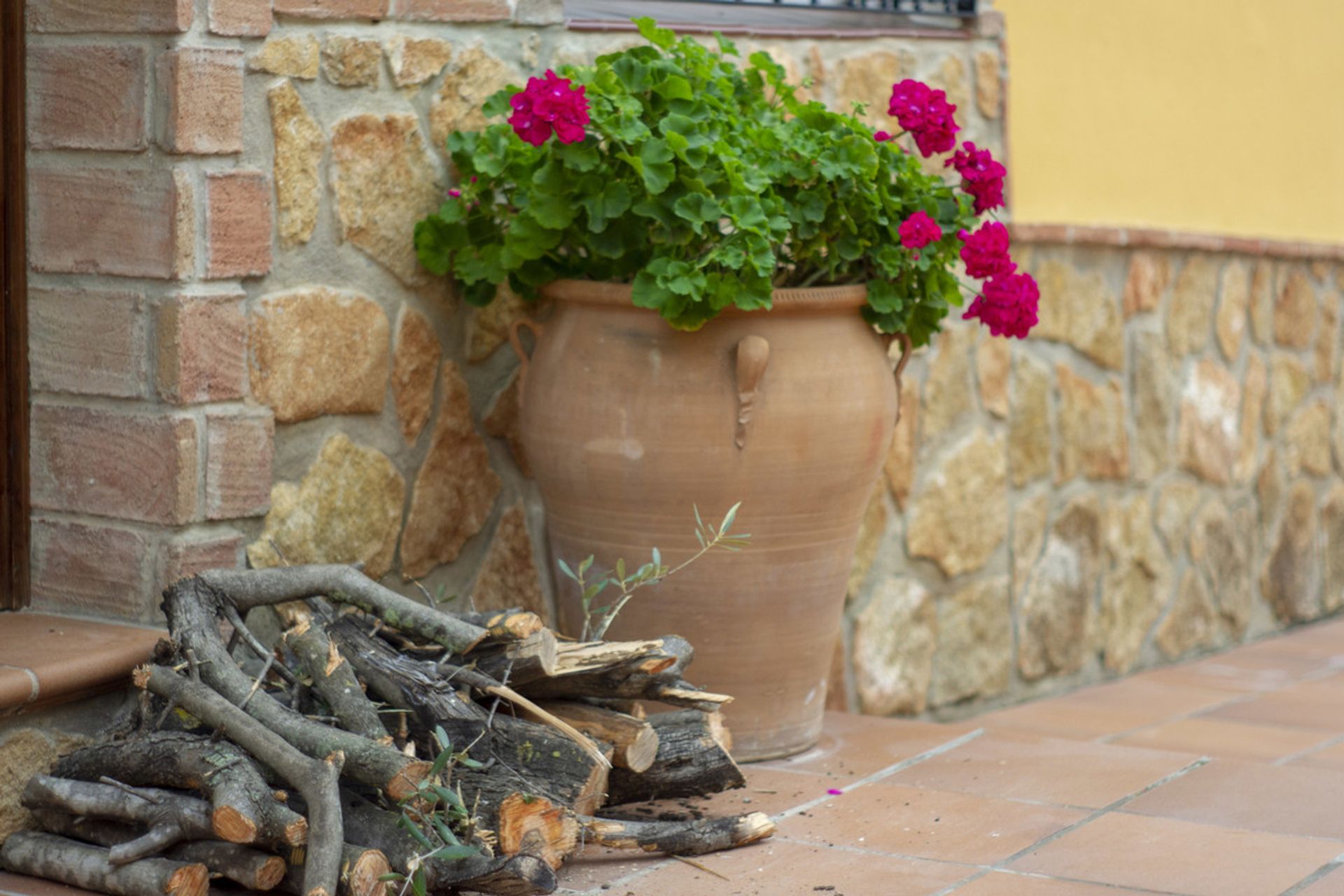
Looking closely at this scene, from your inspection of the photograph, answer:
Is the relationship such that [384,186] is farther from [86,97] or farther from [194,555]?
[194,555]

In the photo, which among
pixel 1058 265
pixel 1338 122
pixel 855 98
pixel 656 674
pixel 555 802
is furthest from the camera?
pixel 1338 122

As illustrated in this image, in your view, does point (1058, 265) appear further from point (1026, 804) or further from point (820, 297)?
point (1026, 804)

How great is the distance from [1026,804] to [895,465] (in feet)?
4.20

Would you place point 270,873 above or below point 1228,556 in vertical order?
above

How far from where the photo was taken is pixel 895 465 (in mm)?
3971

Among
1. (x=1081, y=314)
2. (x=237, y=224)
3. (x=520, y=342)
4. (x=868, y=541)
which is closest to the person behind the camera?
(x=237, y=224)

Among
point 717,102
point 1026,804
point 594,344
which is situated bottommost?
point 1026,804

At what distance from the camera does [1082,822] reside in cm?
270

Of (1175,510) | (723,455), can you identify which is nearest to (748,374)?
(723,455)

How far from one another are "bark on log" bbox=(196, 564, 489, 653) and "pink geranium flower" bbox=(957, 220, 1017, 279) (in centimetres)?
111

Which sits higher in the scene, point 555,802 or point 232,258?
point 232,258

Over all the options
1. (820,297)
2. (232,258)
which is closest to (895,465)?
(820,297)

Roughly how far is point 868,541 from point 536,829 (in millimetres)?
1776

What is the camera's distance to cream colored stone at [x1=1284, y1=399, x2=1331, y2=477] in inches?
210
